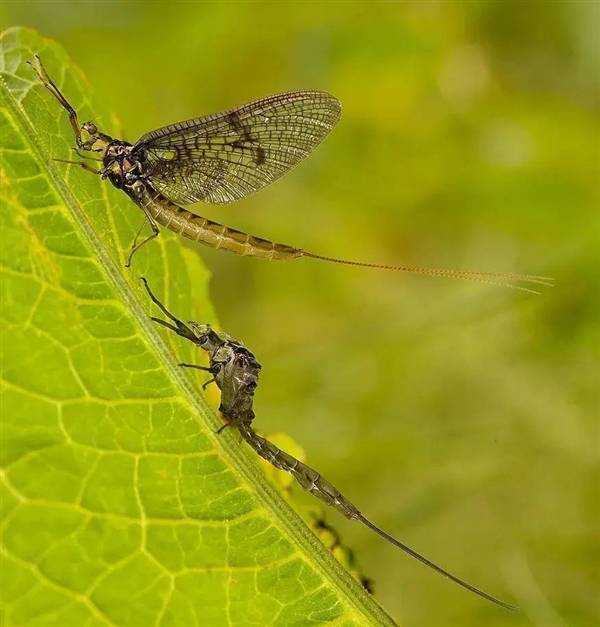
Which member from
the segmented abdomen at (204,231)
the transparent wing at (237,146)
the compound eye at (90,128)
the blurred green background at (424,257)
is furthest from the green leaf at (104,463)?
the blurred green background at (424,257)

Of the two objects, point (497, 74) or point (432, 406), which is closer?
point (432, 406)

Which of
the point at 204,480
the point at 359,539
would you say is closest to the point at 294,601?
the point at 204,480

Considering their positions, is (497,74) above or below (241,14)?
above

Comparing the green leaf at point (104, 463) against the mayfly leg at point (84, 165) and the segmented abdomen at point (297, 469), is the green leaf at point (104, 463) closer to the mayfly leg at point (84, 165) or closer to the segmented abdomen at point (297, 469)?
the mayfly leg at point (84, 165)

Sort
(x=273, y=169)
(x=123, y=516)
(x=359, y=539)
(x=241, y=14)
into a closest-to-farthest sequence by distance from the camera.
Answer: (x=123, y=516), (x=273, y=169), (x=359, y=539), (x=241, y=14)

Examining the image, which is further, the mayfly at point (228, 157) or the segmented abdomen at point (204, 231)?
the mayfly at point (228, 157)

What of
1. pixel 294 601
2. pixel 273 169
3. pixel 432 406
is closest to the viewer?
pixel 294 601

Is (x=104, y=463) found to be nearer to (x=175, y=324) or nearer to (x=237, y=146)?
(x=175, y=324)

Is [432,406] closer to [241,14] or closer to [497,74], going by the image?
[497,74]
